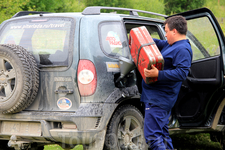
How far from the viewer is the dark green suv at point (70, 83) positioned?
3.08 meters

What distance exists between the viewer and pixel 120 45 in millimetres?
3520

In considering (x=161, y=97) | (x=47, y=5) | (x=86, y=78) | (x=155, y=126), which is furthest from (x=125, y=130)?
(x=47, y=5)

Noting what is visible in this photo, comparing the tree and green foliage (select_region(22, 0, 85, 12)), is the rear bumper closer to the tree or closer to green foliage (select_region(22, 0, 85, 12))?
green foliage (select_region(22, 0, 85, 12))

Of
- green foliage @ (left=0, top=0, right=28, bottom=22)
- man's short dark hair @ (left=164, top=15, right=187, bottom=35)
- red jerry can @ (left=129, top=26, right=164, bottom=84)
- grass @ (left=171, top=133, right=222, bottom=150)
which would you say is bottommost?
grass @ (left=171, top=133, right=222, bottom=150)

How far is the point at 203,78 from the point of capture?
4203mm

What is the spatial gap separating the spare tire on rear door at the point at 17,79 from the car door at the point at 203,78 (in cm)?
208

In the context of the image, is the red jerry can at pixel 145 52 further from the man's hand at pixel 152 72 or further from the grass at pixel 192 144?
the grass at pixel 192 144

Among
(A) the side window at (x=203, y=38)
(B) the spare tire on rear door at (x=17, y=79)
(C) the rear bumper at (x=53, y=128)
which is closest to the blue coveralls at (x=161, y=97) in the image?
(C) the rear bumper at (x=53, y=128)

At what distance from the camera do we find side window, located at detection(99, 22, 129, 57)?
11.1ft

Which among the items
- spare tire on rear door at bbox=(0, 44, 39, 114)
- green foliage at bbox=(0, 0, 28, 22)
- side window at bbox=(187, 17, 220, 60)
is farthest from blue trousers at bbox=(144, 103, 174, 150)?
green foliage at bbox=(0, 0, 28, 22)

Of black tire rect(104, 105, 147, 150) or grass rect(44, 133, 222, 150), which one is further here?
grass rect(44, 133, 222, 150)

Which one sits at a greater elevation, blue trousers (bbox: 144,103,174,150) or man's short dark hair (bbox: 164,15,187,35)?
man's short dark hair (bbox: 164,15,187,35)

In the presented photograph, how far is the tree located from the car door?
2070 inches

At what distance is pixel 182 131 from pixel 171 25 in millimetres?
1856
